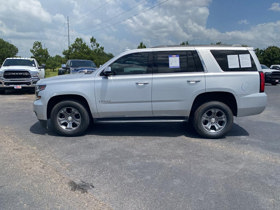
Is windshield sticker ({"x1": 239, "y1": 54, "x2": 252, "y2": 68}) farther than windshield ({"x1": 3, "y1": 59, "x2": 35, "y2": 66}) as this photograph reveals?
No

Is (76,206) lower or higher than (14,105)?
lower

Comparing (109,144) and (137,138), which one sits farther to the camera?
(137,138)

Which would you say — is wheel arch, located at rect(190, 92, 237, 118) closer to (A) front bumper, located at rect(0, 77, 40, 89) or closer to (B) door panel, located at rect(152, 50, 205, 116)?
(B) door panel, located at rect(152, 50, 205, 116)

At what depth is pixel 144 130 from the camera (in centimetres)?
575

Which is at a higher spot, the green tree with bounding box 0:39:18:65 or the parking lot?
the green tree with bounding box 0:39:18:65

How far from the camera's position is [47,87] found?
5.04m

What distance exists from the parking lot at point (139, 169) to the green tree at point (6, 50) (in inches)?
2958

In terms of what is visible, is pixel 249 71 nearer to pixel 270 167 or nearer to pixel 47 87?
pixel 270 167

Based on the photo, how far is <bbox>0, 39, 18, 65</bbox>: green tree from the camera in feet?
228

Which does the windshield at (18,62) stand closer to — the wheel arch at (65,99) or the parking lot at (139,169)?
the parking lot at (139,169)

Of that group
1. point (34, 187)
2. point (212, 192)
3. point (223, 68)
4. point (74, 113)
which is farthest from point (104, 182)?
point (223, 68)

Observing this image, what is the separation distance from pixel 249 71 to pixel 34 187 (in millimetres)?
4482

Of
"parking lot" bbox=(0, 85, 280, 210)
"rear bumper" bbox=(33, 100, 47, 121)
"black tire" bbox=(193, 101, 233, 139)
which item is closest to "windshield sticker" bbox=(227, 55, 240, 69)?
"black tire" bbox=(193, 101, 233, 139)

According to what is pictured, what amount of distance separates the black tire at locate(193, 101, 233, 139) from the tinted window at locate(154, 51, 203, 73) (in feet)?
2.80
